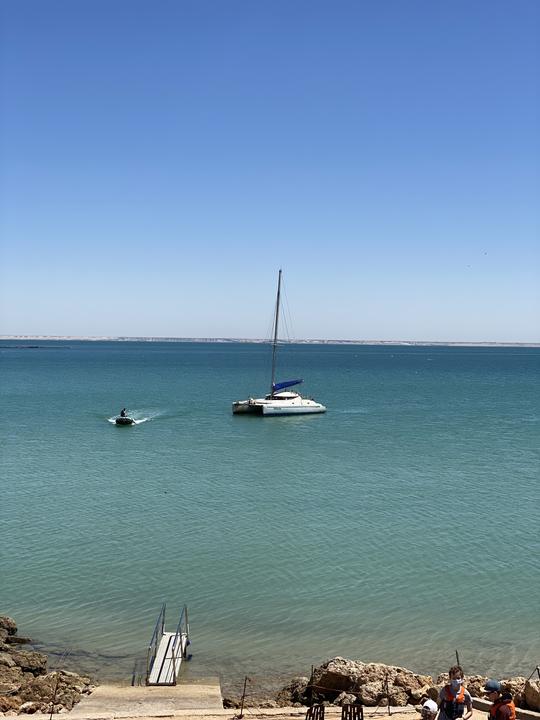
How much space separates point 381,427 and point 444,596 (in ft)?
120

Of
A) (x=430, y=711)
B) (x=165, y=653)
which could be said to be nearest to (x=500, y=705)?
(x=430, y=711)

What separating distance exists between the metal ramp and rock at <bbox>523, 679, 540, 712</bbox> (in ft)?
24.3

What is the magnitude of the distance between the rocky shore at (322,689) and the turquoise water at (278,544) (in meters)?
1.55

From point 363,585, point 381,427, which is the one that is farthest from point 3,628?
point 381,427

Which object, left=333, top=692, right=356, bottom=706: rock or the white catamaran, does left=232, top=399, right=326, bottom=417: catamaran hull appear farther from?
left=333, top=692, right=356, bottom=706: rock

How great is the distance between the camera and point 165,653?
16594mm

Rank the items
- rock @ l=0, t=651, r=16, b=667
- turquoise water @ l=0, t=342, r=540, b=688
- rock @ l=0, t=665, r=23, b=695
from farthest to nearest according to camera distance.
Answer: turquoise water @ l=0, t=342, r=540, b=688 < rock @ l=0, t=651, r=16, b=667 < rock @ l=0, t=665, r=23, b=695

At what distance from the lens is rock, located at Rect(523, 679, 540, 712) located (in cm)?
1259

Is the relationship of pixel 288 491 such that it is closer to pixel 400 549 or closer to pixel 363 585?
pixel 400 549

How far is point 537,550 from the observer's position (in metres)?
25.1

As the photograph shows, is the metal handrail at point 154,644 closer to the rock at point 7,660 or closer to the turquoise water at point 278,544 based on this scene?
the turquoise water at point 278,544

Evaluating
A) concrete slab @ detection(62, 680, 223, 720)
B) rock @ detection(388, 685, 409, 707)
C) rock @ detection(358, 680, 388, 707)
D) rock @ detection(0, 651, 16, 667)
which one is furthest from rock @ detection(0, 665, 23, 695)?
rock @ detection(388, 685, 409, 707)

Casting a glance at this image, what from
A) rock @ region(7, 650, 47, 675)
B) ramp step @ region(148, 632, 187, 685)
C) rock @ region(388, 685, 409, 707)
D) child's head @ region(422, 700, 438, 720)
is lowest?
rock @ region(7, 650, 47, 675)

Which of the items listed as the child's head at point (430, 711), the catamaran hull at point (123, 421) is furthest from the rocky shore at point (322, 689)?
the catamaran hull at point (123, 421)
